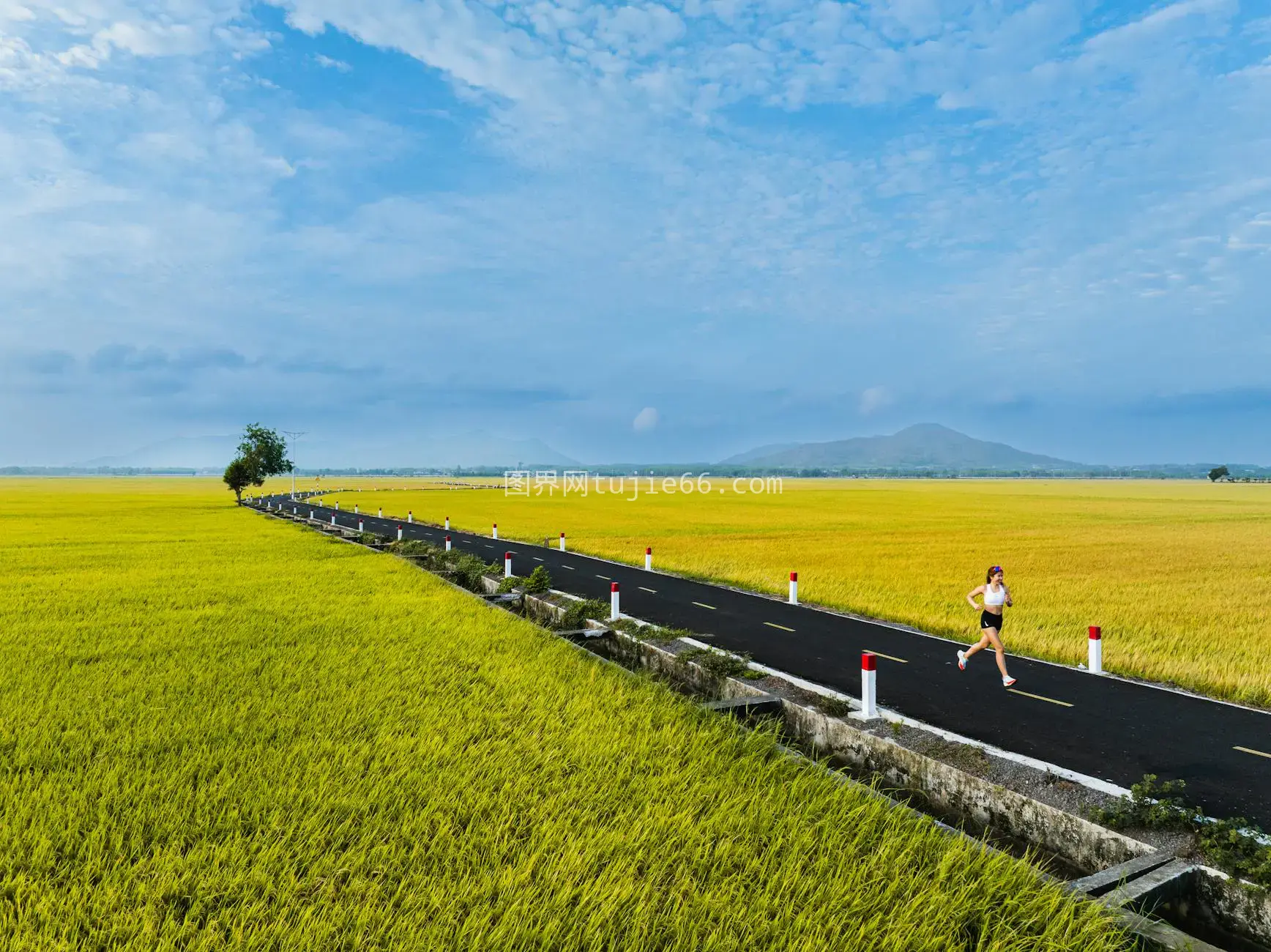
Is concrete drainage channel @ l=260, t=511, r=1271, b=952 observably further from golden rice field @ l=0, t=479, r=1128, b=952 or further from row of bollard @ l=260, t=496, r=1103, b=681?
golden rice field @ l=0, t=479, r=1128, b=952

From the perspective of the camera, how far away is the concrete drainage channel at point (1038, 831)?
4.23 meters

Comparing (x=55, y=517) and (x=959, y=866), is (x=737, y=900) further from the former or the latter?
(x=55, y=517)

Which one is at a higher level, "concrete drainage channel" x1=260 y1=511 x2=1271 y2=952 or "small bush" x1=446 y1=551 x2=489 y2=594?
"small bush" x1=446 y1=551 x2=489 y2=594

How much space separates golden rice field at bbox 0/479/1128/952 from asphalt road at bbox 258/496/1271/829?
262cm

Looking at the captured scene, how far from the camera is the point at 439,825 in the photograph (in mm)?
4746

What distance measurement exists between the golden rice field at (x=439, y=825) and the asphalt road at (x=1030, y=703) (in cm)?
262

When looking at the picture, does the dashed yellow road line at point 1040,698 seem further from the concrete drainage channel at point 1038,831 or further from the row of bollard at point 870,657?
the concrete drainage channel at point 1038,831

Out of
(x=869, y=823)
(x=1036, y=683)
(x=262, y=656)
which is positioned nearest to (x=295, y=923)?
(x=869, y=823)

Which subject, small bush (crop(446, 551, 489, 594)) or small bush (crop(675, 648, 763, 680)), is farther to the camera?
small bush (crop(446, 551, 489, 594))

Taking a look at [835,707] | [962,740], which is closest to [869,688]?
[835,707]

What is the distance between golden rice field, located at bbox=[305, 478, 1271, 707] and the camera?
1124cm

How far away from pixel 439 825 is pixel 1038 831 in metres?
4.37

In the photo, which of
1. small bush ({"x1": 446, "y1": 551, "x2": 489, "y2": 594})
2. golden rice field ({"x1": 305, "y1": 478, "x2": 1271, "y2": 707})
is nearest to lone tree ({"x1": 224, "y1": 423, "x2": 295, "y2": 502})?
golden rice field ({"x1": 305, "y1": 478, "x2": 1271, "y2": 707})

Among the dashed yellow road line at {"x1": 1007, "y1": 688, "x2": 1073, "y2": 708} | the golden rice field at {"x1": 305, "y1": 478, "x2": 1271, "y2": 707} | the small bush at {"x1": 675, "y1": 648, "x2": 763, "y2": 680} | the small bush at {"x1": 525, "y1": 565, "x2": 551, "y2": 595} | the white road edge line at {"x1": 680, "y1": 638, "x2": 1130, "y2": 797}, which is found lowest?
the golden rice field at {"x1": 305, "y1": 478, "x2": 1271, "y2": 707}
